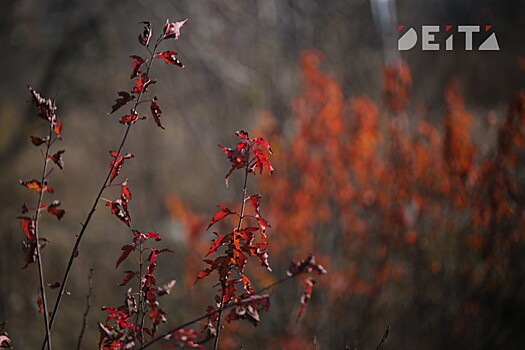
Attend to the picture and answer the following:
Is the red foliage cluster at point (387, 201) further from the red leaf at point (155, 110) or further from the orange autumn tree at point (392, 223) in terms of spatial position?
the red leaf at point (155, 110)

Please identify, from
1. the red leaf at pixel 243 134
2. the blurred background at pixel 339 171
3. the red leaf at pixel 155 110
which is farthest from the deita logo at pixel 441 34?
the red leaf at pixel 155 110

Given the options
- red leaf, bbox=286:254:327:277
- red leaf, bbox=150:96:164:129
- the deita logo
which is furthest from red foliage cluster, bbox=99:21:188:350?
the deita logo

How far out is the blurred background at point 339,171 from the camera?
3238 millimetres

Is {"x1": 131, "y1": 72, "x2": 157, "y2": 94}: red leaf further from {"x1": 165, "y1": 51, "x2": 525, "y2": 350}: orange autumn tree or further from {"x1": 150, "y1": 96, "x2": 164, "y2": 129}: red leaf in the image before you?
{"x1": 165, "y1": 51, "x2": 525, "y2": 350}: orange autumn tree

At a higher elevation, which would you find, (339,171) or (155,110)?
(339,171)

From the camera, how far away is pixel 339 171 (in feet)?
12.0

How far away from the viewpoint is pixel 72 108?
25.8 feet

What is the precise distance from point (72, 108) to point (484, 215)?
5860mm

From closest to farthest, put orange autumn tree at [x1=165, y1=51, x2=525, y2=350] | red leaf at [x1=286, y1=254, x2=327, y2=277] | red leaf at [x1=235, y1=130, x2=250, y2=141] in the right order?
red leaf at [x1=286, y1=254, x2=327, y2=277] → red leaf at [x1=235, y1=130, x2=250, y2=141] → orange autumn tree at [x1=165, y1=51, x2=525, y2=350]

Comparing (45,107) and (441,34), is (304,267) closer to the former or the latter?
(45,107)

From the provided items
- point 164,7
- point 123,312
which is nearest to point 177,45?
point 164,7

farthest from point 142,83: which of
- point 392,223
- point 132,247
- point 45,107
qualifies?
point 392,223

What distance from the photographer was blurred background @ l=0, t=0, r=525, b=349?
10.6 feet

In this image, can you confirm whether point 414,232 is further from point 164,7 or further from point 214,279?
point 164,7
